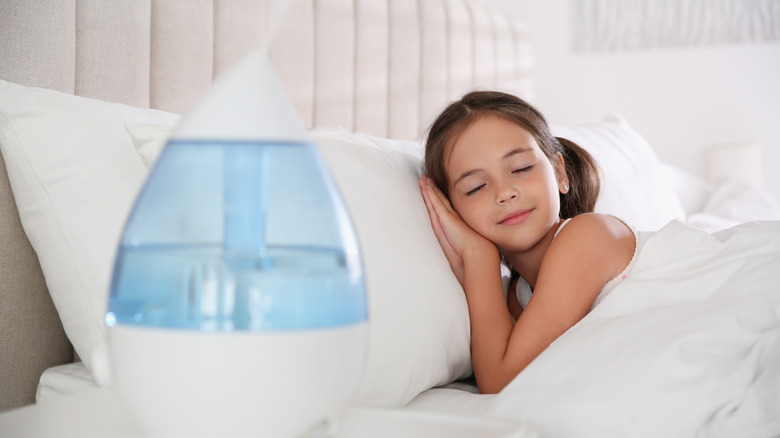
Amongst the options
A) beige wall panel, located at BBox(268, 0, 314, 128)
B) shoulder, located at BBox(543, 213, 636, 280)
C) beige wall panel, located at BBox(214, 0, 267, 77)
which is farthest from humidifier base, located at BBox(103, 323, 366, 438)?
beige wall panel, located at BBox(268, 0, 314, 128)

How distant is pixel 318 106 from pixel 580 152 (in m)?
0.69

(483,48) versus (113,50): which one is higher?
(483,48)

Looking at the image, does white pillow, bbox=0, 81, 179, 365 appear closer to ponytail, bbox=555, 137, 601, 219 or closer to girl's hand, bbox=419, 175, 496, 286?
girl's hand, bbox=419, 175, 496, 286

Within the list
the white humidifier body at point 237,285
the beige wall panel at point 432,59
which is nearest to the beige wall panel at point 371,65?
the beige wall panel at point 432,59

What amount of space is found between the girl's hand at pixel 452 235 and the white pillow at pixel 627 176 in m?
0.56

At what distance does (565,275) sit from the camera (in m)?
1.10

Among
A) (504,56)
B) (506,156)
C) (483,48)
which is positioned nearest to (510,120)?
(506,156)

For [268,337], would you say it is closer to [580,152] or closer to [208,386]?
[208,386]

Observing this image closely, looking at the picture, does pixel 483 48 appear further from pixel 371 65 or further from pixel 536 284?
pixel 536 284

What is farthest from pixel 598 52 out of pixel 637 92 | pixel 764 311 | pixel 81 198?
pixel 81 198

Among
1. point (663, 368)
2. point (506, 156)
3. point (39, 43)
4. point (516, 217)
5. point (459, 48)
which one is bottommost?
point (663, 368)

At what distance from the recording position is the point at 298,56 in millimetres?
1755

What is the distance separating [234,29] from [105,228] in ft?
2.47

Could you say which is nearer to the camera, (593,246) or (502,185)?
(593,246)
